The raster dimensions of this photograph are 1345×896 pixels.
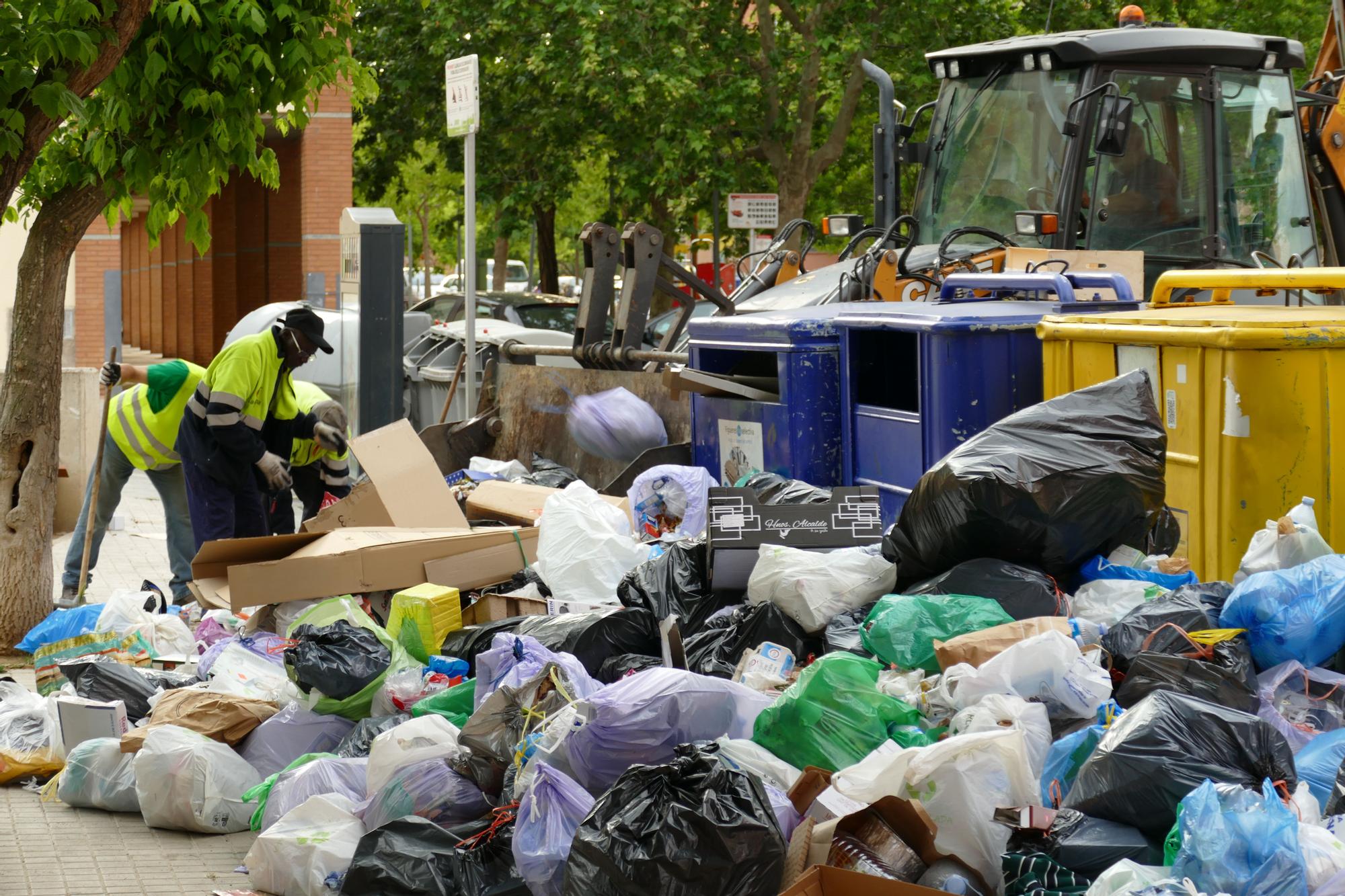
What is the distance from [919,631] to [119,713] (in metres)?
2.94

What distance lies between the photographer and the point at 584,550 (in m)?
6.14

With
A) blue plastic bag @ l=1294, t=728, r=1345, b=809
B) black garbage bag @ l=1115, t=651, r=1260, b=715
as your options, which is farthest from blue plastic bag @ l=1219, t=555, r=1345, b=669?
blue plastic bag @ l=1294, t=728, r=1345, b=809

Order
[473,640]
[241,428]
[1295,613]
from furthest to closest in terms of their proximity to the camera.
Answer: [241,428], [473,640], [1295,613]

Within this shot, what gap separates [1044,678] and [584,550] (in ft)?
8.20

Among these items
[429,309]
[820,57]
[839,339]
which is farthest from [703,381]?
[429,309]

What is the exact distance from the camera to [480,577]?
6.43 metres

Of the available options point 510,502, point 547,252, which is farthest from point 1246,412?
point 547,252

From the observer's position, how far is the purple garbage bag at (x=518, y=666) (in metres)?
4.62

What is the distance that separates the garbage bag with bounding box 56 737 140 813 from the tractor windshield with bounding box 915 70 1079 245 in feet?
16.2

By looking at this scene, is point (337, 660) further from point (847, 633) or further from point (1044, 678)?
point (1044, 678)

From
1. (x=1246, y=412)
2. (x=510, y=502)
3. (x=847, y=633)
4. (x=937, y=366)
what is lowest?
(x=847, y=633)

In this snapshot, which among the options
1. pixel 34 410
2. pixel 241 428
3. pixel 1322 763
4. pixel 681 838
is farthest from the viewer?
pixel 34 410

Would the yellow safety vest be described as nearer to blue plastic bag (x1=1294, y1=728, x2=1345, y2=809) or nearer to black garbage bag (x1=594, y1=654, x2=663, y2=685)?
black garbage bag (x1=594, y1=654, x2=663, y2=685)

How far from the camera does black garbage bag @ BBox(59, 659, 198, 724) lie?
579 cm
